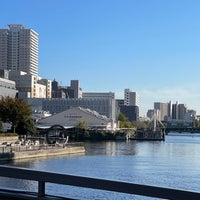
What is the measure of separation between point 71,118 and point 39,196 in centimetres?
16522

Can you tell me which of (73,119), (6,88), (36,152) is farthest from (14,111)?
(73,119)

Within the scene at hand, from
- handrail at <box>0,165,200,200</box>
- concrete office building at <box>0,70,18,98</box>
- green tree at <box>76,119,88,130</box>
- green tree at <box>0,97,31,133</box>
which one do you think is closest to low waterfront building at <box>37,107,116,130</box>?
green tree at <box>76,119,88,130</box>

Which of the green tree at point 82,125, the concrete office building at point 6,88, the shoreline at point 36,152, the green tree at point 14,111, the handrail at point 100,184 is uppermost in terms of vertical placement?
the concrete office building at point 6,88

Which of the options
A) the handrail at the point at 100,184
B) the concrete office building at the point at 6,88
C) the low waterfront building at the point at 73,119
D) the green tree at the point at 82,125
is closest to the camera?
the handrail at the point at 100,184

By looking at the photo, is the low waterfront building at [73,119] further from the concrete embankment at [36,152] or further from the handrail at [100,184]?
the handrail at [100,184]

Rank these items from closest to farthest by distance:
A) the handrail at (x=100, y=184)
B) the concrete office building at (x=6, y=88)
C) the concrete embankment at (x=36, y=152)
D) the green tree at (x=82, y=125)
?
the handrail at (x=100, y=184), the concrete embankment at (x=36, y=152), the concrete office building at (x=6, y=88), the green tree at (x=82, y=125)

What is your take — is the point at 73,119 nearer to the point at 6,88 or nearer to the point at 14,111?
the point at 6,88

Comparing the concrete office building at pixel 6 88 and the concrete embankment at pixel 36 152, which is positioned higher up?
the concrete office building at pixel 6 88

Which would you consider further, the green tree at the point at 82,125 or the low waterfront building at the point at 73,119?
the low waterfront building at the point at 73,119

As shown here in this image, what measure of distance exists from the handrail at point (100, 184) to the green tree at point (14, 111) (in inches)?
3573

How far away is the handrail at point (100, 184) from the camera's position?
7.62 metres

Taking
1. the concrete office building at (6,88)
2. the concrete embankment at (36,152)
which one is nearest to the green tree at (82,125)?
the concrete office building at (6,88)

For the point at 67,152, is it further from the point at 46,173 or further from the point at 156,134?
the point at 156,134

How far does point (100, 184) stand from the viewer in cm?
843
